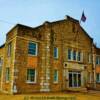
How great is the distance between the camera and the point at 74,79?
30000mm

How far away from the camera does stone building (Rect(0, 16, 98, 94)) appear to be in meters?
24.2

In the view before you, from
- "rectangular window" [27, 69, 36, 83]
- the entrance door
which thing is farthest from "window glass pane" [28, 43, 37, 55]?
the entrance door

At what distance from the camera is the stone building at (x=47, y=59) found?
2417 centimetres

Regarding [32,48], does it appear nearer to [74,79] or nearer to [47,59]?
[47,59]

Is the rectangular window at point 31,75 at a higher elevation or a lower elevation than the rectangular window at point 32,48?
lower

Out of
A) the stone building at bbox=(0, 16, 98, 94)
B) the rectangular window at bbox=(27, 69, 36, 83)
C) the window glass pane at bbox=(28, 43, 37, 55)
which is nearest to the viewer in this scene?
the stone building at bbox=(0, 16, 98, 94)

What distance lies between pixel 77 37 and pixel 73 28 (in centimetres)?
166


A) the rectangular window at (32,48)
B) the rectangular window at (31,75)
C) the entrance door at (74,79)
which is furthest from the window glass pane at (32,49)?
the entrance door at (74,79)

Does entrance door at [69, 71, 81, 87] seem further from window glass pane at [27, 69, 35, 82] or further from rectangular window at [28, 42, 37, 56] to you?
rectangular window at [28, 42, 37, 56]

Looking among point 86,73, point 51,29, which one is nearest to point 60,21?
point 51,29

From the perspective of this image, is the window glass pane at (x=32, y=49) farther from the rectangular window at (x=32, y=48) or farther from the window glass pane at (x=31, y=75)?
the window glass pane at (x=31, y=75)

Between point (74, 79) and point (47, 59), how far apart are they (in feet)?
20.4

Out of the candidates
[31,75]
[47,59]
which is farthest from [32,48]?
[31,75]

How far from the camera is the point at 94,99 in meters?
18.8
